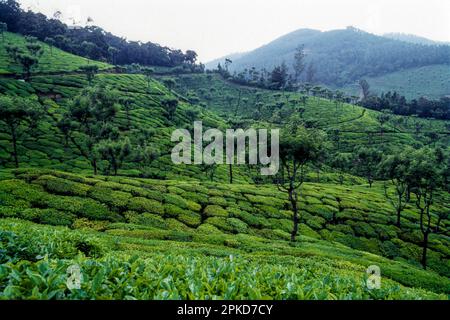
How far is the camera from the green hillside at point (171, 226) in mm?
6172

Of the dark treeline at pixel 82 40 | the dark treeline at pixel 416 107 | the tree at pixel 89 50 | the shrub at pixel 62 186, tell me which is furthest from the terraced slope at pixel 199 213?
the tree at pixel 89 50

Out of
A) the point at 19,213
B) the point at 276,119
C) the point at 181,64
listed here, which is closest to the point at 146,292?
the point at 19,213

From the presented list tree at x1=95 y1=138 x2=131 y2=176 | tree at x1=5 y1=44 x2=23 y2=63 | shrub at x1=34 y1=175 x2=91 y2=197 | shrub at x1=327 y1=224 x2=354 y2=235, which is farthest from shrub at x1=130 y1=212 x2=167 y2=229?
tree at x1=5 y1=44 x2=23 y2=63

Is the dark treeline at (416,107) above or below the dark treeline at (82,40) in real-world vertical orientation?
below

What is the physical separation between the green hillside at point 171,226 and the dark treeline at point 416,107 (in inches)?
2113

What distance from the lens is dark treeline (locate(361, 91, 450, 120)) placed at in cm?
14600

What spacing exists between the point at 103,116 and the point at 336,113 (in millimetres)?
110492

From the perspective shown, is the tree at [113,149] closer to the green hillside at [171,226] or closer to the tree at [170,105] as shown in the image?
the green hillside at [171,226]

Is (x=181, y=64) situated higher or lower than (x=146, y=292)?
higher

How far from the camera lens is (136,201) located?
32344 mm

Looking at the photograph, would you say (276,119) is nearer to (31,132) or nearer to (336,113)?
(336,113)

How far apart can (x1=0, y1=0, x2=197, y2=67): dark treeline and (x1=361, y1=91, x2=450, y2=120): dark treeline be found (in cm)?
11951

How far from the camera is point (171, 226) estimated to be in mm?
30062
